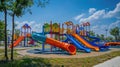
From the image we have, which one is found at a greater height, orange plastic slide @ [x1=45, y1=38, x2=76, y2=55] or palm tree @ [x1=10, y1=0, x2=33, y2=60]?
palm tree @ [x1=10, y1=0, x2=33, y2=60]

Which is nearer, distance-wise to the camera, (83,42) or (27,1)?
(27,1)

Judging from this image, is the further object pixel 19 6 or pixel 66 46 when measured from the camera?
pixel 66 46

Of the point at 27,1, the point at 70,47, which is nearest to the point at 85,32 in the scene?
the point at 70,47

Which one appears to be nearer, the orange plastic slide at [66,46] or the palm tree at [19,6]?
the palm tree at [19,6]

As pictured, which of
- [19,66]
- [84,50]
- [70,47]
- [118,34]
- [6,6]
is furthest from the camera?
[118,34]

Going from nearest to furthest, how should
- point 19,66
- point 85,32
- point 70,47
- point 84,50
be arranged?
point 19,66, point 70,47, point 84,50, point 85,32

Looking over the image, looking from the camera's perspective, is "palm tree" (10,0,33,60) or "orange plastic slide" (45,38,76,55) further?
"orange plastic slide" (45,38,76,55)

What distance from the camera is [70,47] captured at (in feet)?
81.8

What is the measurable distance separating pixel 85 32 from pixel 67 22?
20.1 feet

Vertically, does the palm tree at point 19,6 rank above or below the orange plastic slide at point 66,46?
above

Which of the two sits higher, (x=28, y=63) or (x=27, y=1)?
(x=27, y=1)

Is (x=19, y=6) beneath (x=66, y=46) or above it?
above

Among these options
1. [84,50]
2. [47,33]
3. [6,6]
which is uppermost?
[6,6]

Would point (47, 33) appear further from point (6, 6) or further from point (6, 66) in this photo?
point (6, 66)
